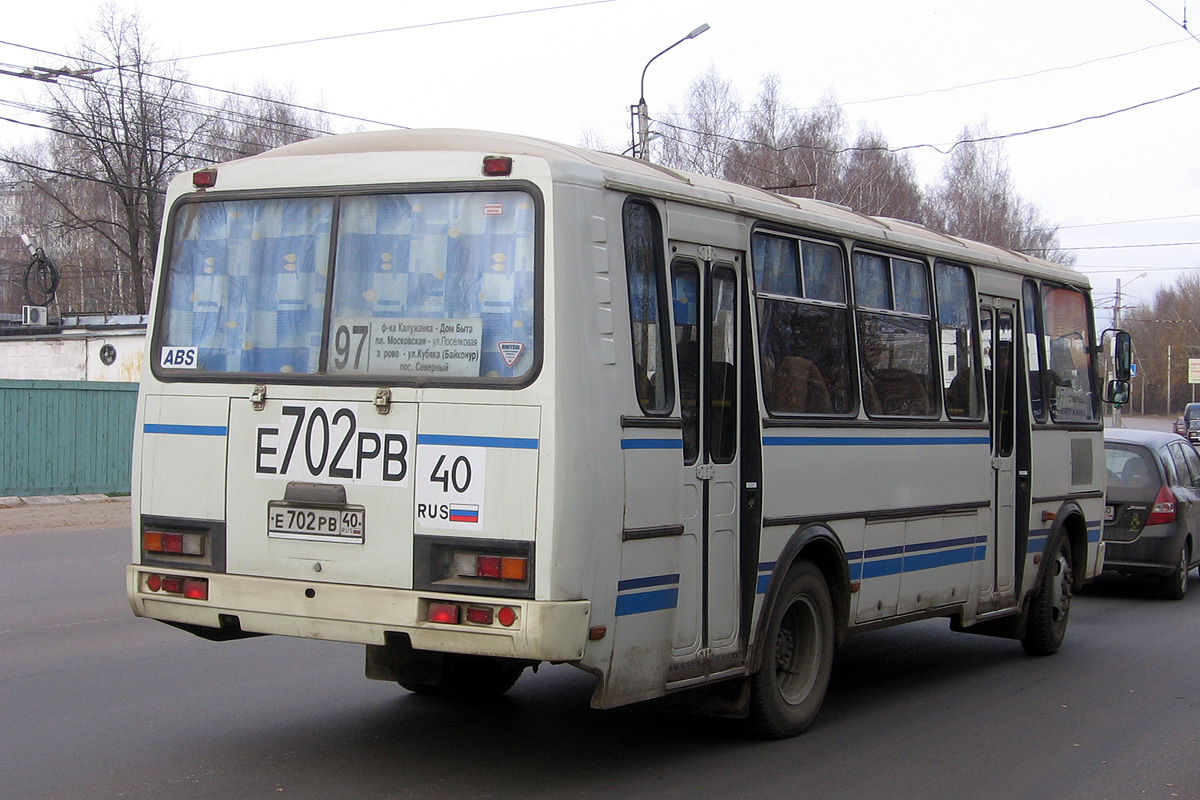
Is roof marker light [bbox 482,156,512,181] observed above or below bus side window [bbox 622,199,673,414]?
above

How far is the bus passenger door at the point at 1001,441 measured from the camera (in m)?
9.32

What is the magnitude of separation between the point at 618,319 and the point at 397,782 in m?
2.28

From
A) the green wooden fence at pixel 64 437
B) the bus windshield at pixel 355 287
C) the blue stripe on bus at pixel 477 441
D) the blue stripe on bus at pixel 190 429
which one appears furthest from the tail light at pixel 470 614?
the green wooden fence at pixel 64 437

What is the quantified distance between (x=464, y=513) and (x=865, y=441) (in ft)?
10.0

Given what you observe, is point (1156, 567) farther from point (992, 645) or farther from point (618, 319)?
point (618, 319)

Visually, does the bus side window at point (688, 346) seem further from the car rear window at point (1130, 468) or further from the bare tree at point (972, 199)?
the bare tree at point (972, 199)

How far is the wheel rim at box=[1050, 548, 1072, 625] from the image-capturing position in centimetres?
1020

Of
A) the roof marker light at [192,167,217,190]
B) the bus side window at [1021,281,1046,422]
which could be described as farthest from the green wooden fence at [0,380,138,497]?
the bus side window at [1021,281,1046,422]

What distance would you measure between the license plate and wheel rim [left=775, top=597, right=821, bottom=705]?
2668 millimetres

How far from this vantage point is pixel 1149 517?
1305 centimetres

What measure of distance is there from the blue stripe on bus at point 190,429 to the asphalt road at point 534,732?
4.98 ft

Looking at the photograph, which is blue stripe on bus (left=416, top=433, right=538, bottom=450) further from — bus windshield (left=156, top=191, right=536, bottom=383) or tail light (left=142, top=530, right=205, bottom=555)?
tail light (left=142, top=530, right=205, bottom=555)

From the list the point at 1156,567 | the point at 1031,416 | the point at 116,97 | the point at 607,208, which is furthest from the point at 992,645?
the point at 116,97

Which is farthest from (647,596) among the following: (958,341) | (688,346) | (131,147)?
(131,147)
